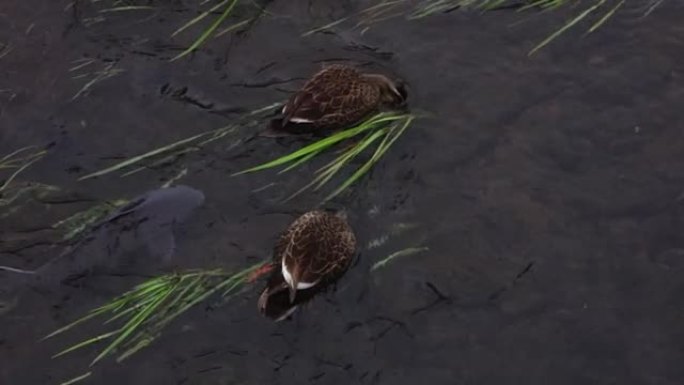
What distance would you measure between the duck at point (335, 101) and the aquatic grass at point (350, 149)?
Answer: 3.4 inches

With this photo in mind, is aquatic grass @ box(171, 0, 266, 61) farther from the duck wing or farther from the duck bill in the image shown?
the duck bill

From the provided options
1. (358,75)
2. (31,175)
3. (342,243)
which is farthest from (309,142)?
(31,175)

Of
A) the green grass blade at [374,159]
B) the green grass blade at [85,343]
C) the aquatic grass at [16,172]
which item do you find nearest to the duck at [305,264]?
the green grass blade at [374,159]

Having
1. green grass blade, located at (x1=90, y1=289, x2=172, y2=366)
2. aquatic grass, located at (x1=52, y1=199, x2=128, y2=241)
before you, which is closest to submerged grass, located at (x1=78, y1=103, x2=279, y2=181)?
aquatic grass, located at (x1=52, y1=199, x2=128, y2=241)

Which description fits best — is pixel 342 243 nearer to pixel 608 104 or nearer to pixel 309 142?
pixel 309 142

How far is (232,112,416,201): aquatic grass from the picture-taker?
573cm

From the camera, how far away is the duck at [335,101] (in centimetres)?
596

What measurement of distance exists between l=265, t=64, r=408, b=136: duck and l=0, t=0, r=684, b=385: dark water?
181 millimetres

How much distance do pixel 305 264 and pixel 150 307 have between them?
88 centimetres

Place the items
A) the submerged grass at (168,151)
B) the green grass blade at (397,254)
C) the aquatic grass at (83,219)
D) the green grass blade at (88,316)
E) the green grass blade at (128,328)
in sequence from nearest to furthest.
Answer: the green grass blade at (128,328) < the green grass blade at (88,316) < the green grass blade at (397,254) < the aquatic grass at (83,219) < the submerged grass at (168,151)

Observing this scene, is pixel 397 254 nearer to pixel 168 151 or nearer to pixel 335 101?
pixel 335 101

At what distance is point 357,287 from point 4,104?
3.11 m

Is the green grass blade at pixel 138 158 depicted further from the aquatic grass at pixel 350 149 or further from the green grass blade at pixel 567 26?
the green grass blade at pixel 567 26

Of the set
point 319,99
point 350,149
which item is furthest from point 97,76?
point 350,149
